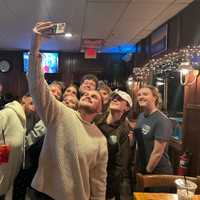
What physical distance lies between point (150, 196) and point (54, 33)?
4.23ft

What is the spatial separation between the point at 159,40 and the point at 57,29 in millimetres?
3802

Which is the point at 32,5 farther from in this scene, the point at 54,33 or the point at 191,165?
the point at 191,165

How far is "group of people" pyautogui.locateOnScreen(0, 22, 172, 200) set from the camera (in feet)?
5.63

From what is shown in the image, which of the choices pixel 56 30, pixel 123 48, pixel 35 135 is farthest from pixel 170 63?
pixel 123 48

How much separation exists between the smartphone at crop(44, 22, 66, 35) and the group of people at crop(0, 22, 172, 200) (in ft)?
0.07

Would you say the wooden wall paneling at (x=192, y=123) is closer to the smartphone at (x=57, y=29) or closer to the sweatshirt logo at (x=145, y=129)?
the sweatshirt logo at (x=145, y=129)

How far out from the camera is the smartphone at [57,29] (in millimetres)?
1527

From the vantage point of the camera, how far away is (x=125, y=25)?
4.93m

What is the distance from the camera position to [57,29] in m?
1.53

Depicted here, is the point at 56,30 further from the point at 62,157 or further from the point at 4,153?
the point at 4,153

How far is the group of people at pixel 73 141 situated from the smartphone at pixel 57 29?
2cm

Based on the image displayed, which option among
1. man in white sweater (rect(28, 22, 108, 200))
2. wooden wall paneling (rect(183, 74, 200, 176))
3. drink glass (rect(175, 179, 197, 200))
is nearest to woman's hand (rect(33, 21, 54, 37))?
man in white sweater (rect(28, 22, 108, 200))

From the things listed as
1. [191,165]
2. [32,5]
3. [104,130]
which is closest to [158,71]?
[191,165]

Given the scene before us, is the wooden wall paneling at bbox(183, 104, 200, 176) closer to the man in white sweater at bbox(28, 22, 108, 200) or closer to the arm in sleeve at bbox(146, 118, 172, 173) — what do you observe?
the arm in sleeve at bbox(146, 118, 172, 173)
